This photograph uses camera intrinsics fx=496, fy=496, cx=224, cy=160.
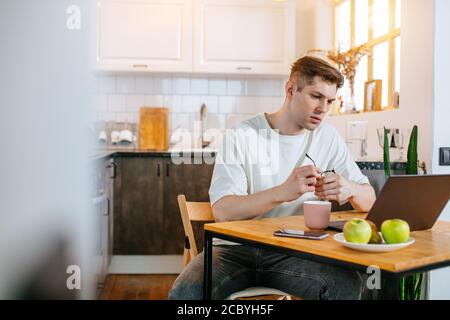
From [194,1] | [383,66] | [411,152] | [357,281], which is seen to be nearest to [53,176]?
[357,281]

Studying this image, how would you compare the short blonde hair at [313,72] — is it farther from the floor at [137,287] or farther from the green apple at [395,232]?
the floor at [137,287]

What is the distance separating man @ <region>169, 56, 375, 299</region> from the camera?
60.2 inches

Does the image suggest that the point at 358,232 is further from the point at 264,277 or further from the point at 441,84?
the point at 441,84

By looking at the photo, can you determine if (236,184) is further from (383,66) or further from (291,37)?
(291,37)

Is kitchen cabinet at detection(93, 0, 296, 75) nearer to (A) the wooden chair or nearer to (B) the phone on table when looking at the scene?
(A) the wooden chair

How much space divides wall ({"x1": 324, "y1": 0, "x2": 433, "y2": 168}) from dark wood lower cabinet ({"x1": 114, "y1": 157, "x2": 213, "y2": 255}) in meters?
1.70

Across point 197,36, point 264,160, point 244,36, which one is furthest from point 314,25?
point 264,160

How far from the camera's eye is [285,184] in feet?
Result: 5.00

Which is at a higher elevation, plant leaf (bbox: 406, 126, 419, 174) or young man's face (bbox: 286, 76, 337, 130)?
young man's face (bbox: 286, 76, 337, 130)

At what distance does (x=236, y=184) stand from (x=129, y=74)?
2.99 metres

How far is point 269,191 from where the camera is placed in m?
1.58

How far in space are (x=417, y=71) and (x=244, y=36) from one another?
2.08m

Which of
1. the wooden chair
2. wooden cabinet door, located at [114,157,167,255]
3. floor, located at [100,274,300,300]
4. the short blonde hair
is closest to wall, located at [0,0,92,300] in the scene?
the wooden chair

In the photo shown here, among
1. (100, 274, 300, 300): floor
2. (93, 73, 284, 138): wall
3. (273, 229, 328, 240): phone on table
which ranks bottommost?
(100, 274, 300, 300): floor
